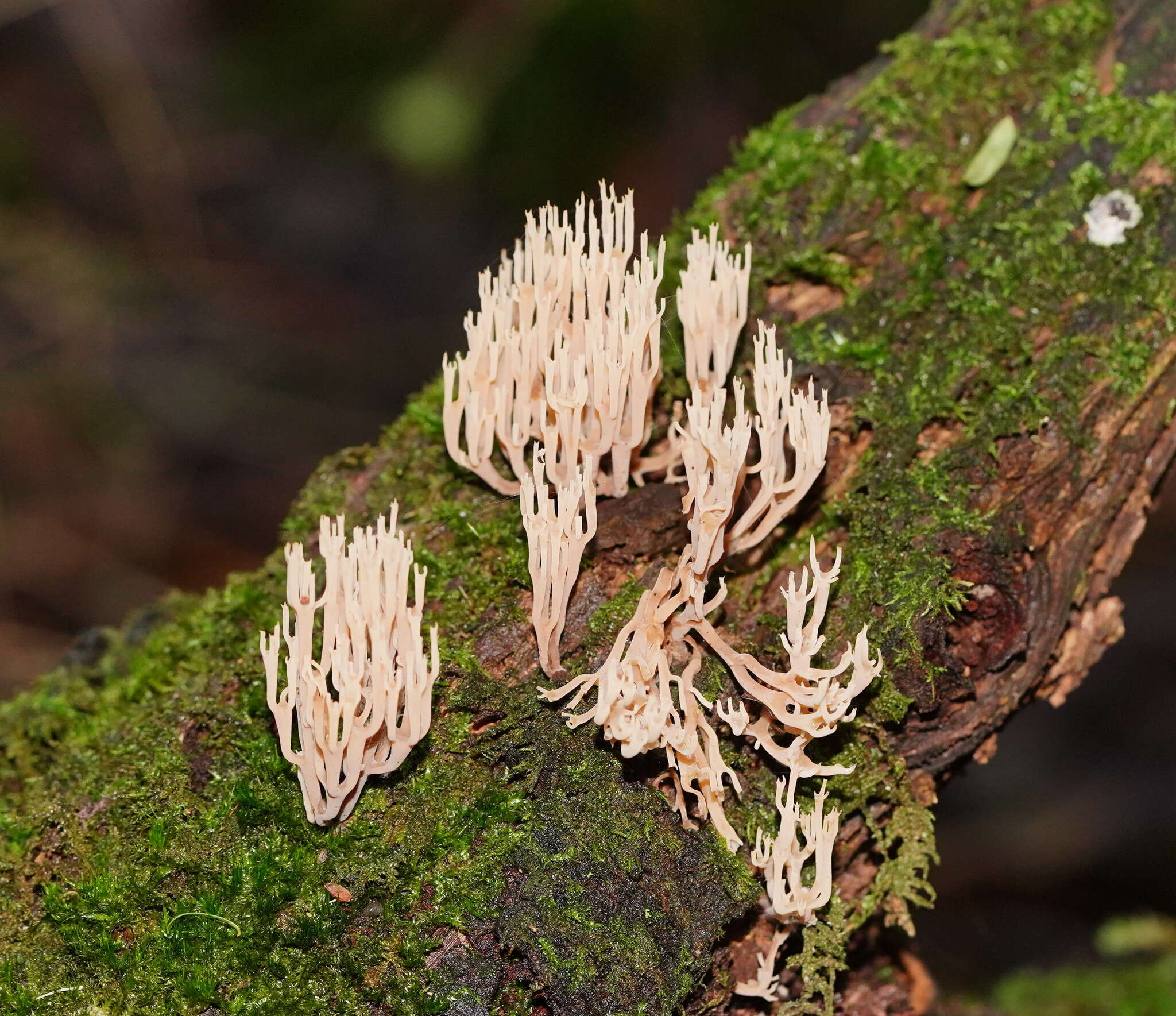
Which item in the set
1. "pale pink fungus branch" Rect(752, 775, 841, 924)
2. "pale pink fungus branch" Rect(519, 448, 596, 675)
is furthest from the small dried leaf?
"pale pink fungus branch" Rect(752, 775, 841, 924)

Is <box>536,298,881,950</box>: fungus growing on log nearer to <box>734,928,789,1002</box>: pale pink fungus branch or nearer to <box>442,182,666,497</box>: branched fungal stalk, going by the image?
<box>734,928,789,1002</box>: pale pink fungus branch

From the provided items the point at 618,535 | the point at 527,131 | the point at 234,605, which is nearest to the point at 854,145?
the point at 618,535

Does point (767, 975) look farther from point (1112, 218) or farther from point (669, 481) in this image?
point (1112, 218)

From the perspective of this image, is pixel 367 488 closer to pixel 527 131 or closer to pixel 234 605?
pixel 234 605

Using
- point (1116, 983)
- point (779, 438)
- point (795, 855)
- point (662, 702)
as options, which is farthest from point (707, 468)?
point (1116, 983)

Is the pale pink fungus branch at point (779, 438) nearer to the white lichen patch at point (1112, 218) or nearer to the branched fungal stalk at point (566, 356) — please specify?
the branched fungal stalk at point (566, 356)
